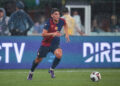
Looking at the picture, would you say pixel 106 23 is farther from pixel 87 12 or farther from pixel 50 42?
pixel 50 42

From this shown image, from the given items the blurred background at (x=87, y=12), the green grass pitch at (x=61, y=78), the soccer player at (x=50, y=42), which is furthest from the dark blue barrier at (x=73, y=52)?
the blurred background at (x=87, y=12)

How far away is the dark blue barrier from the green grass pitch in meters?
0.63

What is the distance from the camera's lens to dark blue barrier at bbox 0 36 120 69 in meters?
19.9

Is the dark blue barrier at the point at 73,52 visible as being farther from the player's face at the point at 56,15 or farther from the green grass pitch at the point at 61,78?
the player's face at the point at 56,15

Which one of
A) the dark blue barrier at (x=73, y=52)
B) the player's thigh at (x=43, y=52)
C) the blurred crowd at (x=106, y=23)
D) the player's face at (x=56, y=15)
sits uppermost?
the player's face at (x=56, y=15)

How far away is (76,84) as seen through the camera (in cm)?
1555

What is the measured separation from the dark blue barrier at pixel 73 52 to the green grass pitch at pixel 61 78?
0.63m

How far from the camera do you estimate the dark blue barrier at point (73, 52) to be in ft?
65.2

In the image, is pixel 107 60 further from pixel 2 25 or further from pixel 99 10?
pixel 99 10

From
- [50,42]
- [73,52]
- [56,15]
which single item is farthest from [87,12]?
[56,15]

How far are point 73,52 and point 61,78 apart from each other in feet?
11.2

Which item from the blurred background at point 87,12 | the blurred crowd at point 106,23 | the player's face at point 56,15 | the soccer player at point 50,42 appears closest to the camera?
the player's face at point 56,15

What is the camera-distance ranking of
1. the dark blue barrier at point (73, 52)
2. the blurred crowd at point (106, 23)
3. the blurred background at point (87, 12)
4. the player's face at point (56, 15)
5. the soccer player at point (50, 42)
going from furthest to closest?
the blurred crowd at point (106, 23) → the blurred background at point (87, 12) → the dark blue barrier at point (73, 52) → the soccer player at point (50, 42) → the player's face at point (56, 15)

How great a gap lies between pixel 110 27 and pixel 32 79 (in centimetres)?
1264
